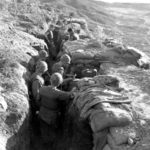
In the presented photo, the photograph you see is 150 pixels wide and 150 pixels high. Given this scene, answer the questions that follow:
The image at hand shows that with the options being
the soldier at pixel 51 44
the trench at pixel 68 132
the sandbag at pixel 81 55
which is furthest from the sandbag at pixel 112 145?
the soldier at pixel 51 44

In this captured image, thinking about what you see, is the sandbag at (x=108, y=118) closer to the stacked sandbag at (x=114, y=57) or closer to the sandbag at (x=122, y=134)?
the sandbag at (x=122, y=134)

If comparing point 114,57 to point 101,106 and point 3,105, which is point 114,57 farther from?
point 3,105

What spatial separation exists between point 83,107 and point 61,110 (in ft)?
3.08

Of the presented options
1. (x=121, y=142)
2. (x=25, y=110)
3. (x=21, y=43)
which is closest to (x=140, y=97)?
(x=121, y=142)

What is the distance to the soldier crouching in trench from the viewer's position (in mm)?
6152

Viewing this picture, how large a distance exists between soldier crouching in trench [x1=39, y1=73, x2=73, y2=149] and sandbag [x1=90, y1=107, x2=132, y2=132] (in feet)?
3.28

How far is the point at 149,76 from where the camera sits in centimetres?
797

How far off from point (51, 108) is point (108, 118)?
1533 millimetres

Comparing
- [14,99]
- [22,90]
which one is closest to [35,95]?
[22,90]

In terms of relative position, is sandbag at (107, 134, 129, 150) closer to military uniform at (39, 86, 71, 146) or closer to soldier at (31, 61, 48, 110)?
military uniform at (39, 86, 71, 146)

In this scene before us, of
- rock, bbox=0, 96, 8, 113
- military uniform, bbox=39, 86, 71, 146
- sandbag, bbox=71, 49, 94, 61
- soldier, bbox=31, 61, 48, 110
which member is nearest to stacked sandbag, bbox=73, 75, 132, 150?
military uniform, bbox=39, 86, 71, 146

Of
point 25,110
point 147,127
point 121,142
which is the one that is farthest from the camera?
point 25,110

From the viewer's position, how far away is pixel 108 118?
17.3 ft

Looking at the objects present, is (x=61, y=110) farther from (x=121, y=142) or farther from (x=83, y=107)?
(x=121, y=142)
